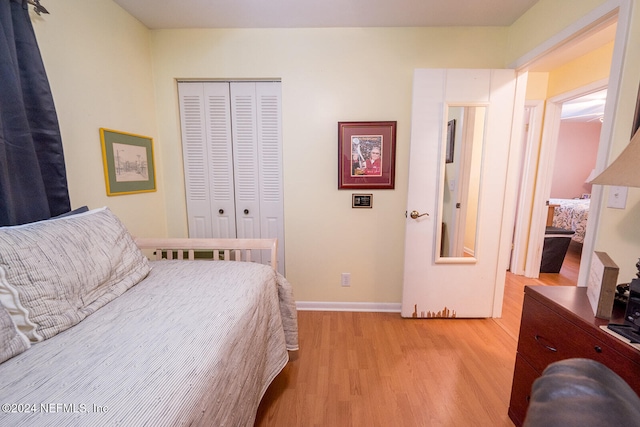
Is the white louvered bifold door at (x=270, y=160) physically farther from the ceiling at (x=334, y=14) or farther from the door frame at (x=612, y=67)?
the door frame at (x=612, y=67)

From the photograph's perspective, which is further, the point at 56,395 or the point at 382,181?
the point at 382,181

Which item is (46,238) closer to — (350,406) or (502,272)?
(350,406)

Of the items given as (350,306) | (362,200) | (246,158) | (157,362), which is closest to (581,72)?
(362,200)

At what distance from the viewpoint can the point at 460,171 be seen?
2.00 metres

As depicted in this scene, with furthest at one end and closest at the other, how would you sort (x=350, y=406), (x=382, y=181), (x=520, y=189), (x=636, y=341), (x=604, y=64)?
1. (x=520, y=189)
2. (x=382, y=181)
3. (x=604, y=64)
4. (x=350, y=406)
5. (x=636, y=341)

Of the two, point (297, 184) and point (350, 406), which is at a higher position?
point (297, 184)

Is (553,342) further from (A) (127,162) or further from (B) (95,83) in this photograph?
(B) (95,83)

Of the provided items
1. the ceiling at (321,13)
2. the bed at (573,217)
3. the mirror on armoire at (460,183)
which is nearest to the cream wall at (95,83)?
the ceiling at (321,13)

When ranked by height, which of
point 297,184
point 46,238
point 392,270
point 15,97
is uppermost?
point 15,97

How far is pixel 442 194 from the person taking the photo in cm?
199

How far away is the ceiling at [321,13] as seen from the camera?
5.53ft

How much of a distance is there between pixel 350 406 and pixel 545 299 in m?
1.10

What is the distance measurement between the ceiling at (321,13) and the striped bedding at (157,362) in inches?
72.9

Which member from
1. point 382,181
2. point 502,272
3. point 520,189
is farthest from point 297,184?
point 520,189
